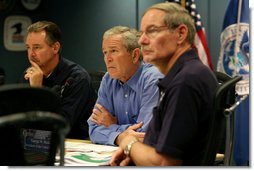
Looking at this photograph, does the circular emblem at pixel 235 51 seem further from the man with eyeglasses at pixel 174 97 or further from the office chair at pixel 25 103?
the office chair at pixel 25 103

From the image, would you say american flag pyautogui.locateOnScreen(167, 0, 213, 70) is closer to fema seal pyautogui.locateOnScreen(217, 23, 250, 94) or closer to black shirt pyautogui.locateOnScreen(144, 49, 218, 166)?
fema seal pyautogui.locateOnScreen(217, 23, 250, 94)

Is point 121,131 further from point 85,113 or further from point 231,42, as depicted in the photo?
point 231,42

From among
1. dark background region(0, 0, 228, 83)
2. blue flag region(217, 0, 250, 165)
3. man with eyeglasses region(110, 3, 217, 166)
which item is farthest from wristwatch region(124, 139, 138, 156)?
dark background region(0, 0, 228, 83)

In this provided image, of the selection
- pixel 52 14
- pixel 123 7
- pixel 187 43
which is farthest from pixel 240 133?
pixel 52 14

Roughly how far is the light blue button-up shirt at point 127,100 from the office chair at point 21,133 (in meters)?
0.55

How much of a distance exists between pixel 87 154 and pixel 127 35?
59cm

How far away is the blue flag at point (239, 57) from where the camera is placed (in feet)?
5.89

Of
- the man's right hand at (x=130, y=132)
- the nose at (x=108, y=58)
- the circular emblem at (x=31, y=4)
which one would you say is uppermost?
the circular emblem at (x=31, y=4)

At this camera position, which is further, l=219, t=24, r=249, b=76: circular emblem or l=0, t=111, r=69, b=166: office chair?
l=219, t=24, r=249, b=76: circular emblem

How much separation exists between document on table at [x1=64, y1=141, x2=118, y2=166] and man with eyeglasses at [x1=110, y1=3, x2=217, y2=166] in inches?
2.8

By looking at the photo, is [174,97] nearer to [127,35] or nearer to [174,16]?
[174,16]

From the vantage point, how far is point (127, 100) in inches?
80.4

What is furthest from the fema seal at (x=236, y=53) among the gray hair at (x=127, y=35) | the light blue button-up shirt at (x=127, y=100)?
the gray hair at (x=127, y=35)

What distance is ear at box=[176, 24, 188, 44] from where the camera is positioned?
5.05 feet
